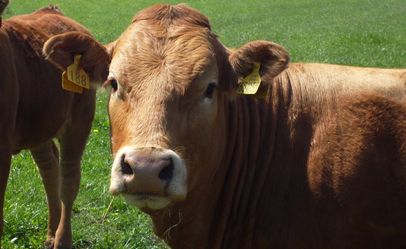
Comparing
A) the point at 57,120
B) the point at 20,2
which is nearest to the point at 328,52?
the point at 57,120

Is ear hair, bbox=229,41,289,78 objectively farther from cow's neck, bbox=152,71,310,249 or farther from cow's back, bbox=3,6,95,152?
cow's back, bbox=3,6,95,152

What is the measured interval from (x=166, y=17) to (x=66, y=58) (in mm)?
839

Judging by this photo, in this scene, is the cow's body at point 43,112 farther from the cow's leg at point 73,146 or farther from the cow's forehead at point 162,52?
the cow's forehead at point 162,52

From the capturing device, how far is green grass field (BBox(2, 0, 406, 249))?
682cm

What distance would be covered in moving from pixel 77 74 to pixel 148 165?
146 cm

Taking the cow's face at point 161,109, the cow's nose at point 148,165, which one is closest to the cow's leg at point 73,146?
the cow's face at point 161,109

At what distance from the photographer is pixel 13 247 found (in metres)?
6.39

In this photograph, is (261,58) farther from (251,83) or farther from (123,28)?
(123,28)

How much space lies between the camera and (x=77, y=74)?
15.8 feet

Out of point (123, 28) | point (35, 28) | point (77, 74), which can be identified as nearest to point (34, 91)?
point (35, 28)

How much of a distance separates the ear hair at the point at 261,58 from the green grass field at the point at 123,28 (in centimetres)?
263

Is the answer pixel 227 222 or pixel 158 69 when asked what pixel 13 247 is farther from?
pixel 158 69

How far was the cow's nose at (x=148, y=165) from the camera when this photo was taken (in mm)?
3623

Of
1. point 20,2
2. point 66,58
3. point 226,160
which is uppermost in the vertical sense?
point 66,58
